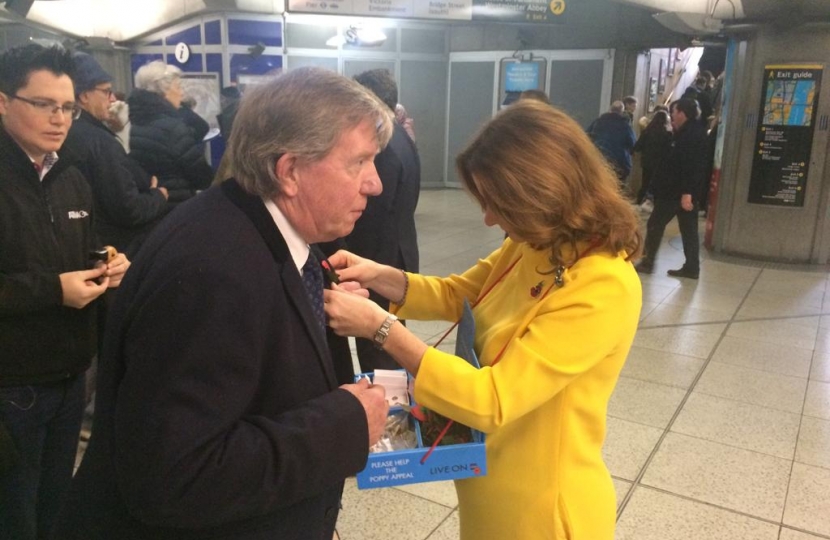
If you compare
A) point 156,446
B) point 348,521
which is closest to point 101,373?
point 156,446

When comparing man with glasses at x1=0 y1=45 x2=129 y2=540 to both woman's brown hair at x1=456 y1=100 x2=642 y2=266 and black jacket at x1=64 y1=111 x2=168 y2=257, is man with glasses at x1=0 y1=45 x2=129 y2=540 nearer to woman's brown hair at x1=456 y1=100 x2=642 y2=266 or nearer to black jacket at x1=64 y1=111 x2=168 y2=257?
black jacket at x1=64 y1=111 x2=168 y2=257

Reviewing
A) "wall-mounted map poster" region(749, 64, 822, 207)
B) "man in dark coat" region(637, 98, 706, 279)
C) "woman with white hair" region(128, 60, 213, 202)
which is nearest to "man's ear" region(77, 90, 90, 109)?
"woman with white hair" region(128, 60, 213, 202)

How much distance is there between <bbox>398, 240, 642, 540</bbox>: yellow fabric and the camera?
4.47ft

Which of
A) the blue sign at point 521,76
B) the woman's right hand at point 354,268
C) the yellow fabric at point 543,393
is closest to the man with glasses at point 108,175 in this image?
the woman's right hand at point 354,268

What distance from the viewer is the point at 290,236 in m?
1.20

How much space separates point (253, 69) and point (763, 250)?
8.82m

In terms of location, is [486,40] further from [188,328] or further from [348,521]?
[188,328]

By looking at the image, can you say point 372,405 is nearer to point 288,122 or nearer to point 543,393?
point 543,393

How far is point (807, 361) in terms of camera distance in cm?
455

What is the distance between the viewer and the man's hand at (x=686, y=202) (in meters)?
6.62

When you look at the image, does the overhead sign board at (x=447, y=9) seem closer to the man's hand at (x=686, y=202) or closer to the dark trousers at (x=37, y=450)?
the man's hand at (x=686, y=202)

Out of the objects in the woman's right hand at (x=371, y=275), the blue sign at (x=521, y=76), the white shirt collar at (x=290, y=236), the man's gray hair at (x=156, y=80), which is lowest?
the woman's right hand at (x=371, y=275)

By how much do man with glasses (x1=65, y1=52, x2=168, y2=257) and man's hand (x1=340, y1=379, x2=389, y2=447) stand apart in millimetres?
2129

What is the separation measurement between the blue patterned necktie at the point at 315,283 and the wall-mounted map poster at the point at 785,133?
7324mm
